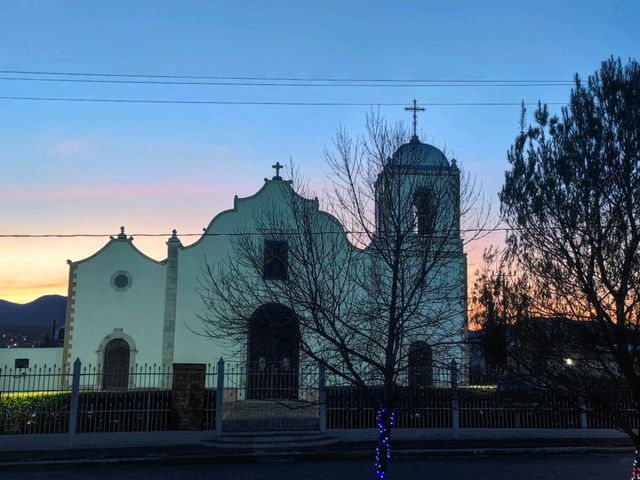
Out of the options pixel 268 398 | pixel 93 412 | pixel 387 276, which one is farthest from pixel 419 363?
pixel 93 412

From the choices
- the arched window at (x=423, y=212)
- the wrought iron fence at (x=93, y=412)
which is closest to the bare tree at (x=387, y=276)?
the arched window at (x=423, y=212)

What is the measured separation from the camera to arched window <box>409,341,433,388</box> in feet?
28.6

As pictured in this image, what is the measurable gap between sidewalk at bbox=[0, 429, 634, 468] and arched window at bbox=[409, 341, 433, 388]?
4.22 m

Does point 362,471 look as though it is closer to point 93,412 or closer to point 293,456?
point 293,456

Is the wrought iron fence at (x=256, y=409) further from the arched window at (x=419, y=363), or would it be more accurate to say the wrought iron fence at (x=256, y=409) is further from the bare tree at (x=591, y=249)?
the bare tree at (x=591, y=249)

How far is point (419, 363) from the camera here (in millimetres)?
9031

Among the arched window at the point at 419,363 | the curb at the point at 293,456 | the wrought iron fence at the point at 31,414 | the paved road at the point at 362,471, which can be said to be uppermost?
the arched window at the point at 419,363

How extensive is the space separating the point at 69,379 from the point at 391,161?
57.8ft

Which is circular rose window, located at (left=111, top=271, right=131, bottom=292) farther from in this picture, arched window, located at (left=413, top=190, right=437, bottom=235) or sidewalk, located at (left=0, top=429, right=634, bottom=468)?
arched window, located at (left=413, top=190, right=437, bottom=235)

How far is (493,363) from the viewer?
281 inches

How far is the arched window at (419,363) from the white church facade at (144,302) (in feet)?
44.8

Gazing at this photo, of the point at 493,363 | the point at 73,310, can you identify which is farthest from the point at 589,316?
the point at 73,310

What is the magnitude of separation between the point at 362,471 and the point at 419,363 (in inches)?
154

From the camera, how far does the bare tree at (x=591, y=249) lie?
5957 mm
